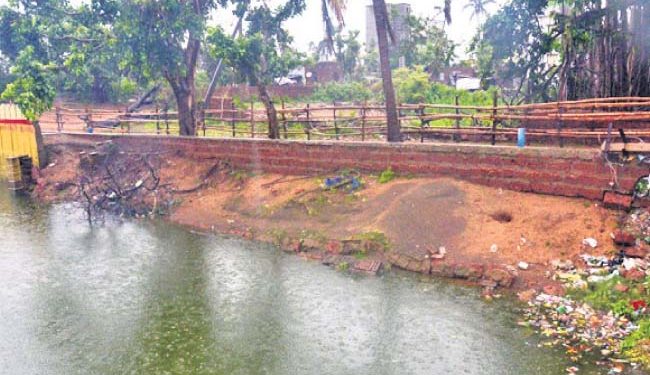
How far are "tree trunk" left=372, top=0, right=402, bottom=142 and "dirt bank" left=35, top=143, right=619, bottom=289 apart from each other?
45.1 inches

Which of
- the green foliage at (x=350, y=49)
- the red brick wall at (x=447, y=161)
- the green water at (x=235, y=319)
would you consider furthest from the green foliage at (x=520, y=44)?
the green foliage at (x=350, y=49)

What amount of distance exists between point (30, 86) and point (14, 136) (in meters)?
4.75

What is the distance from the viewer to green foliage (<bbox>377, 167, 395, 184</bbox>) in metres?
11.4

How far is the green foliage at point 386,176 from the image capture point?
37.3 ft

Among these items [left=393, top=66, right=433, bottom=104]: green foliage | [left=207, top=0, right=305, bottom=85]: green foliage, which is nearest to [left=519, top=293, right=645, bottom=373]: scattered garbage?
[left=207, top=0, right=305, bottom=85]: green foliage

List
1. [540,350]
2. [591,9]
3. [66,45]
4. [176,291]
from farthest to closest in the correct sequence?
[66,45], [591,9], [176,291], [540,350]

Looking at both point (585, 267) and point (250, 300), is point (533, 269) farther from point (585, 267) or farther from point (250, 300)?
point (250, 300)

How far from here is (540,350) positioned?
6.46 meters

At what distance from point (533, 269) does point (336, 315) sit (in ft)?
9.34

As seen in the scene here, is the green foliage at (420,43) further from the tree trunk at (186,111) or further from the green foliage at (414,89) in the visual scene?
the tree trunk at (186,111)

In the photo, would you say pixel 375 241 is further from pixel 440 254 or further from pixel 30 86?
pixel 30 86

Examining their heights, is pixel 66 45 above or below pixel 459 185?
above

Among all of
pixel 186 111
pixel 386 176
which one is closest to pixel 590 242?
pixel 386 176

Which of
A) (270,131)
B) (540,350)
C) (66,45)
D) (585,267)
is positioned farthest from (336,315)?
(66,45)
